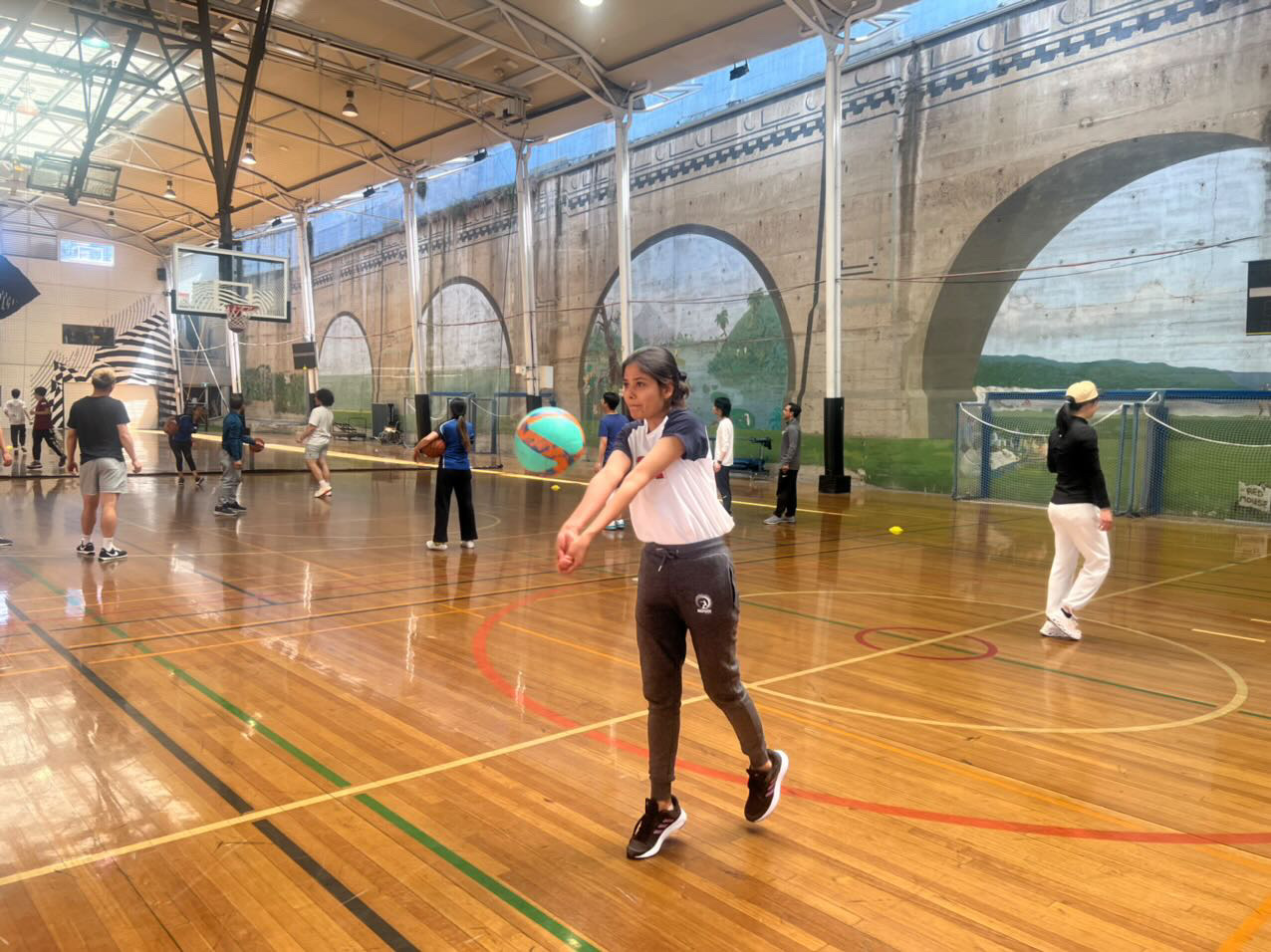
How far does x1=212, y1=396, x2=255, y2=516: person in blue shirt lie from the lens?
474 inches

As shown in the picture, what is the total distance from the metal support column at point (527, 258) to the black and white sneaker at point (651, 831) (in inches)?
746

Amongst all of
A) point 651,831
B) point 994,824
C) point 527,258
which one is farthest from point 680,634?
point 527,258

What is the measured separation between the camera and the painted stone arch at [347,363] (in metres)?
30.0

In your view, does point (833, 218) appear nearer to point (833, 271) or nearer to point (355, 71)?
point (833, 271)

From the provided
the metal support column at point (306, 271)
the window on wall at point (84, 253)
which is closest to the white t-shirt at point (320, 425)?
the metal support column at point (306, 271)

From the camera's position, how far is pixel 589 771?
3.64 meters

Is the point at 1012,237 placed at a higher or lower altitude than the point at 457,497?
higher

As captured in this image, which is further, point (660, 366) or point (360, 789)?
point (360, 789)

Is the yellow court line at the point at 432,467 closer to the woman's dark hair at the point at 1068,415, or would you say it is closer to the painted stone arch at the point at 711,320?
the painted stone arch at the point at 711,320

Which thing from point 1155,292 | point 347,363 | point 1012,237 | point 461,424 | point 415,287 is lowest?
point 461,424

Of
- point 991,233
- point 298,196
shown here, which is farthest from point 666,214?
point 298,196

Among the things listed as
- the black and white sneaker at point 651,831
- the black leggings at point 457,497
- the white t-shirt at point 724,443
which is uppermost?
the white t-shirt at point 724,443

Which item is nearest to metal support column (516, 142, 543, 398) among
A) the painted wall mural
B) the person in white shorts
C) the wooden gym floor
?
the painted wall mural

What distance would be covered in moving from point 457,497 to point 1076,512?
5750 millimetres
